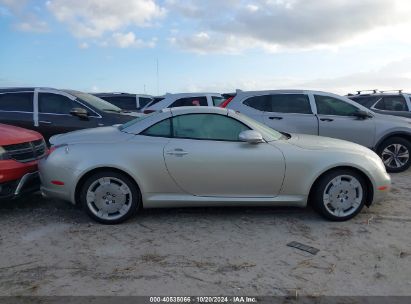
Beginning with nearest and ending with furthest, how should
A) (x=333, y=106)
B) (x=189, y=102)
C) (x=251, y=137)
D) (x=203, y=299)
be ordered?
(x=203, y=299) → (x=251, y=137) → (x=333, y=106) → (x=189, y=102)

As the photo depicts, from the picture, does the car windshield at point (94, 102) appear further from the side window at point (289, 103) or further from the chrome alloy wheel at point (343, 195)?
the chrome alloy wheel at point (343, 195)

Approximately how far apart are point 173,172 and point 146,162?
341 mm

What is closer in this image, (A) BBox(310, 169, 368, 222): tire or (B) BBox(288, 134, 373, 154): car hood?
(A) BBox(310, 169, 368, 222): tire

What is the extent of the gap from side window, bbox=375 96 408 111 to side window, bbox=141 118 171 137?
7322 mm

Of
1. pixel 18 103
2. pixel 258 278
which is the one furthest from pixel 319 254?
pixel 18 103

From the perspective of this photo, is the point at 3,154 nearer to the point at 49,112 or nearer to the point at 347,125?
the point at 49,112

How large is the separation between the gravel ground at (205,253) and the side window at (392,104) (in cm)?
555

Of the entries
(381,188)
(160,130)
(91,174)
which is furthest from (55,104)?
(381,188)

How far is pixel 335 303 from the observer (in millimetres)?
3084

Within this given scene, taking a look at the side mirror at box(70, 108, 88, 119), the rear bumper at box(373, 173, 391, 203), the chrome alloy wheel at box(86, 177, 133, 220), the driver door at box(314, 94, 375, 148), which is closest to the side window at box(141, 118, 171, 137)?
the chrome alloy wheel at box(86, 177, 133, 220)

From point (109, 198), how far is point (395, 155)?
5.82 m

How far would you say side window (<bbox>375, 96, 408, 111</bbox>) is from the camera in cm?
1012

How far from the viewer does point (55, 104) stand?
7469 mm

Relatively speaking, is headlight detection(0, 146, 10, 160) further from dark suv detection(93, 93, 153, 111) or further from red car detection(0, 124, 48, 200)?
dark suv detection(93, 93, 153, 111)
